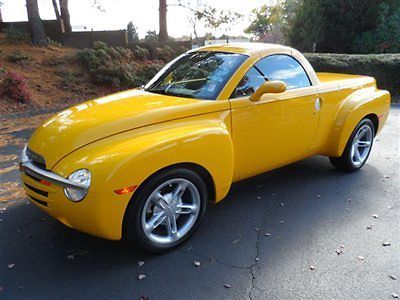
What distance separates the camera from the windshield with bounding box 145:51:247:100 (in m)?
3.42

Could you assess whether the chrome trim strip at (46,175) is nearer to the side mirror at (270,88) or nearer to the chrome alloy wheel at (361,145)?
the side mirror at (270,88)

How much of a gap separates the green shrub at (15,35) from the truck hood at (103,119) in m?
11.5

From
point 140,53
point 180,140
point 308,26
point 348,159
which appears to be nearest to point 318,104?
point 348,159

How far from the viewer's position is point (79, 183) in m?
Result: 2.52

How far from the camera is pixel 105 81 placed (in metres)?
11.3

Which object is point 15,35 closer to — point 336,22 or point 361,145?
point 361,145

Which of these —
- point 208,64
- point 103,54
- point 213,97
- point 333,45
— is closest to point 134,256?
point 213,97

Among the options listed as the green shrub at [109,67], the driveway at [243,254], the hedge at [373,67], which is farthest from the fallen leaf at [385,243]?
the green shrub at [109,67]

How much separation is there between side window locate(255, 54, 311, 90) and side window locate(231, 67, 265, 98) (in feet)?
0.28

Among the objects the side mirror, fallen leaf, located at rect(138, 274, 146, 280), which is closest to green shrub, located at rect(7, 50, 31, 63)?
the side mirror

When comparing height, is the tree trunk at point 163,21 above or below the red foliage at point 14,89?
above

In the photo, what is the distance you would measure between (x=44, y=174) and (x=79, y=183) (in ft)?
1.26

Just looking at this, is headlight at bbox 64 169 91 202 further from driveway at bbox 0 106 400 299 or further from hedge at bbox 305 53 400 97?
hedge at bbox 305 53 400 97

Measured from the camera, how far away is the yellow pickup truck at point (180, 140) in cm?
Result: 259
